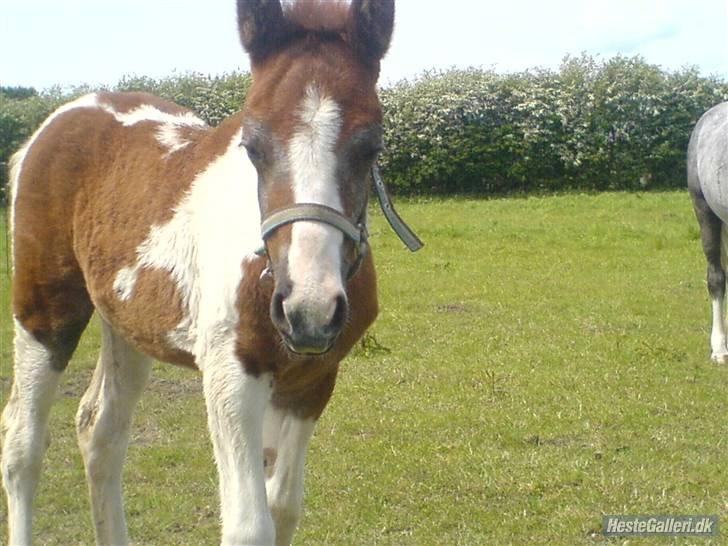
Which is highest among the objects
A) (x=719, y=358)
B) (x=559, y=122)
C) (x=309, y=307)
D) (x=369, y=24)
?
(x=369, y=24)

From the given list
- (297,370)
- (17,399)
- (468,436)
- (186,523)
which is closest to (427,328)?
(468,436)

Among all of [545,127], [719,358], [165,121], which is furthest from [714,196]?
[545,127]

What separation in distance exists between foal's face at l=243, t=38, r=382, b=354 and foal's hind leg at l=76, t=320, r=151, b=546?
1636 millimetres

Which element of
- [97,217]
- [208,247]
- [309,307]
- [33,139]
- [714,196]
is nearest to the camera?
[309,307]

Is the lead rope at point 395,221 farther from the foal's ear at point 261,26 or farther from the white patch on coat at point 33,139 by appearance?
the white patch on coat at point 33,139

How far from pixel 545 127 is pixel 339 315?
19.2 meters

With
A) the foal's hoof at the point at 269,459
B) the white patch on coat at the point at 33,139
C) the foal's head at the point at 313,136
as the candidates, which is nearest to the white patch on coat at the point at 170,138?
the white patch on coat at the point at 33,139

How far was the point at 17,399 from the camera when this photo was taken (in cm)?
406

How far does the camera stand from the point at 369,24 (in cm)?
288

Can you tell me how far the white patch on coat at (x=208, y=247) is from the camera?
116 inches

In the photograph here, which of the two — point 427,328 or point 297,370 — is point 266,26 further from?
point 427,328

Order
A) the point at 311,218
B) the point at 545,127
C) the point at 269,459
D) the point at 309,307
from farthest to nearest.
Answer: the point at 545,127 < the point at 269,459 < the point at 311,218 < the point at 309,307

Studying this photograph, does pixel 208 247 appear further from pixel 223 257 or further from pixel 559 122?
pixel 559 122

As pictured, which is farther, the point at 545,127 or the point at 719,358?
the point at 545,127
